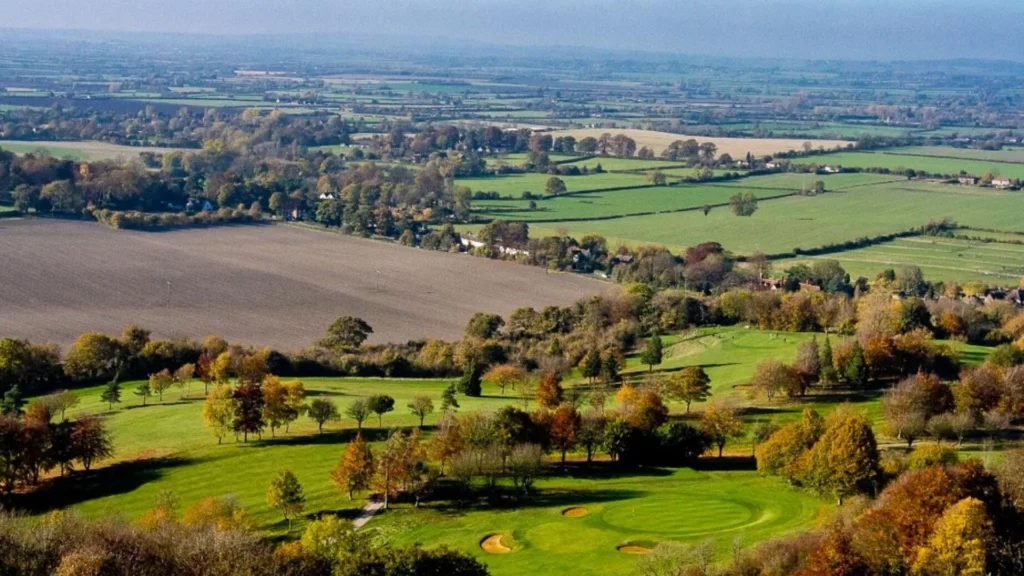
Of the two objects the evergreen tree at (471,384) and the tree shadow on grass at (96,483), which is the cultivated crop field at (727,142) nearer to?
the evergreen tree at (471,384)

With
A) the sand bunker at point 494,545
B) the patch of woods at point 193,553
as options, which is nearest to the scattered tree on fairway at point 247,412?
the patch of woods at point 193,553

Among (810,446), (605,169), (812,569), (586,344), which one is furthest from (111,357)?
(605,169)

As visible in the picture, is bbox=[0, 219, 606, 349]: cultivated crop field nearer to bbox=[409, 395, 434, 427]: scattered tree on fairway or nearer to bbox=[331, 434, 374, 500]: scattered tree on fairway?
bbox=[409, 395, 434, 427]: scattered tree on fairway

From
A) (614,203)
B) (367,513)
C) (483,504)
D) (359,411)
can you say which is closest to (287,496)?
(367,513)

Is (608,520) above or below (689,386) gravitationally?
below

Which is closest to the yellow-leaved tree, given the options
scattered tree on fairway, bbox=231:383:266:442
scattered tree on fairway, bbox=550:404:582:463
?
scattered tree on fairway, bbox=550:404:582:463

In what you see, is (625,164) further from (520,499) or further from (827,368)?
(520,499)
